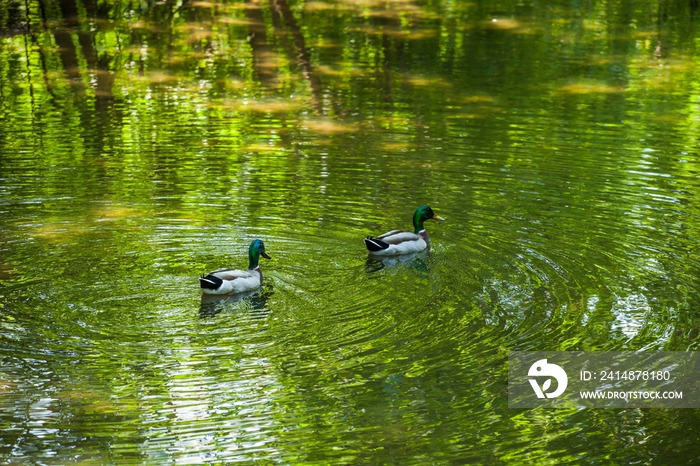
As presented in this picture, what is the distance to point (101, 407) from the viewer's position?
26.3ft

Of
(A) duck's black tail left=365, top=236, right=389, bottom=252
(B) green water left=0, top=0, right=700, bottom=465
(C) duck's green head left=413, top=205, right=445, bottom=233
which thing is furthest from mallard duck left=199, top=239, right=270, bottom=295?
(C) duck's green head left=413, top=205, right=445, bottom=233

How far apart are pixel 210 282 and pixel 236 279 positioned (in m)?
0.43

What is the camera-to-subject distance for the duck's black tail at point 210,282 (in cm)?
984

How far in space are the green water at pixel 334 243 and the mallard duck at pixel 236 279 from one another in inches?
7.2

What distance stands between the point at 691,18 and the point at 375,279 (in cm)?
1983

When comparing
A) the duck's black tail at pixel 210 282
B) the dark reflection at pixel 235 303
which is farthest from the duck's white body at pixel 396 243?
the duck's black tail at pixel 210 282

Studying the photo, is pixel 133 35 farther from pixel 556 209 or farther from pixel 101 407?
pixel 101 407

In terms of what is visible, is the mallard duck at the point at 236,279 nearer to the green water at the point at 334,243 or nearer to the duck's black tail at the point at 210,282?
the duck's black tail at the point at 210,282

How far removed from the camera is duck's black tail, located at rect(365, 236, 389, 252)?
11.3 meters
